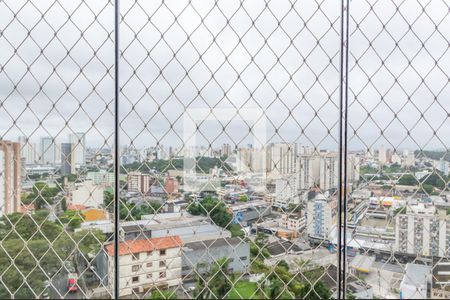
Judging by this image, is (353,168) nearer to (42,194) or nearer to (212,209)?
(212,209)

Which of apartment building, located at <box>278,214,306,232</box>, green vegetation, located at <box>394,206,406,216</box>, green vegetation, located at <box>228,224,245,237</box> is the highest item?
green vegetation, located at <box>394,206,406,216</box>

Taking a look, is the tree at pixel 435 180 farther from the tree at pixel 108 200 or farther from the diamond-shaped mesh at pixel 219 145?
the tree at pixel 108 200

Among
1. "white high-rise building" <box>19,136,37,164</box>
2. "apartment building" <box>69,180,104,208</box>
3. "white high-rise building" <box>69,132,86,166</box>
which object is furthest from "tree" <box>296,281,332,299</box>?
"white high-rise building" <box>19,136,37,164</box>

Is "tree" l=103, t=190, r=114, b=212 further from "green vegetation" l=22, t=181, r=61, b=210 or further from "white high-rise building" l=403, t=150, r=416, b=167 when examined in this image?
"white high-rise building" l=403, t=150, r=416, b=167

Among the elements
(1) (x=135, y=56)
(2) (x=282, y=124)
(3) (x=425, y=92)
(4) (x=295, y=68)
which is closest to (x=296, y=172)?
(2) (x=282, y=124)

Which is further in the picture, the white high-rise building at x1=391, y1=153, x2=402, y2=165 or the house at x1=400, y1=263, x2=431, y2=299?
the white high-rise building at x1=391, y1=153, x2=402, y2=165

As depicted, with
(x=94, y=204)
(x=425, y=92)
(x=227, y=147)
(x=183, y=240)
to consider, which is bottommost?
(x=183, y=240)

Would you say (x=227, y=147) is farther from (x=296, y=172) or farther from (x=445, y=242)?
(x=445, y=242)
